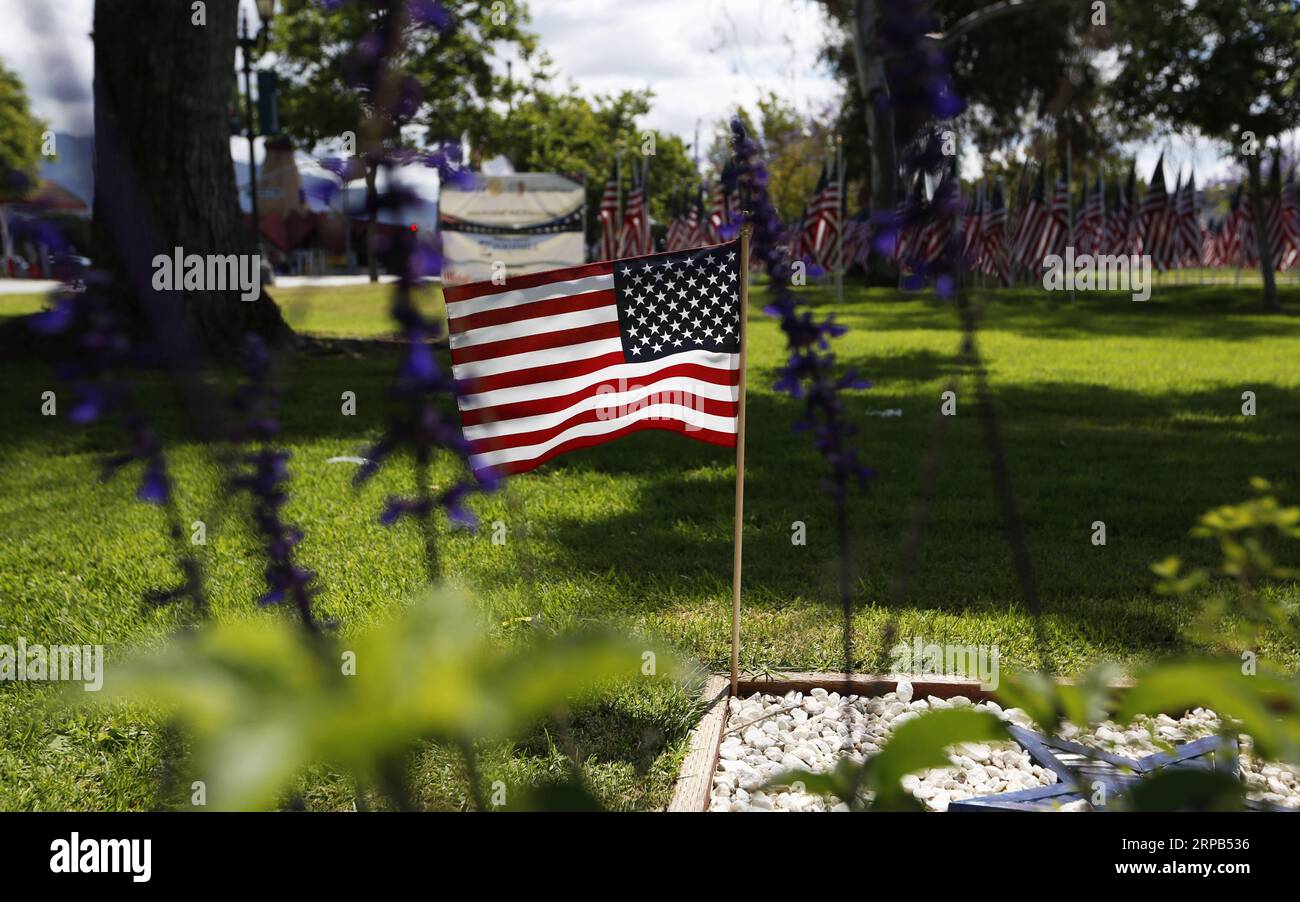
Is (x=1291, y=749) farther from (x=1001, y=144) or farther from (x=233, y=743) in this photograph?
(x=1001, y=144)

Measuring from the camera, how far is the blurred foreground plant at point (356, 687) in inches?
22.2

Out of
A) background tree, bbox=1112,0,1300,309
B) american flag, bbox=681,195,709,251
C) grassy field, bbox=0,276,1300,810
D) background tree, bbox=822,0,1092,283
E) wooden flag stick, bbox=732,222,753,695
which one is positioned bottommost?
grassy field, bbox=0,276,1300,810

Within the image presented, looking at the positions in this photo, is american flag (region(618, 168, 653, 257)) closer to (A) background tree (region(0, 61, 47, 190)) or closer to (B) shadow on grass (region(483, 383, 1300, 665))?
(B) shadow on grass (region(483, 383, 1300, 665))

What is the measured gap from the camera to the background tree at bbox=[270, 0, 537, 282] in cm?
102

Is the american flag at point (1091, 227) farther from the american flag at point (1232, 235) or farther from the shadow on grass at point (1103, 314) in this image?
the american flag at point (1232, 235)

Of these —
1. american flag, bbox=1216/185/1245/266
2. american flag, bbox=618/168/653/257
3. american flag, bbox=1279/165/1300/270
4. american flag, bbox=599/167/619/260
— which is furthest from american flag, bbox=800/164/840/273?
american flag, bbox=1216/185/1245/266

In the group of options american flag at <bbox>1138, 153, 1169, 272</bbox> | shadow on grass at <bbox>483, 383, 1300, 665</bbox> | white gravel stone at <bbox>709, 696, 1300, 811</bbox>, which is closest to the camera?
white gravel stone at <bbox>709, 696, 1300, 811</bbox>

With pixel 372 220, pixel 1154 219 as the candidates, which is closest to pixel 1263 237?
pixel 1154 219

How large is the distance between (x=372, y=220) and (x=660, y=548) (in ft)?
16.0

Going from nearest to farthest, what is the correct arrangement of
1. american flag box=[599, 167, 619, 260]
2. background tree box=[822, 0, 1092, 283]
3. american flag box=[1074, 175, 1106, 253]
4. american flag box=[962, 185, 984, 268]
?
american flag box=[962, 185, 984, 268], american flag box=[1074, 175, 1106, 253], american flag box=[599, 167, 619, 260], background tree box=[822, 0, 1092, 283]

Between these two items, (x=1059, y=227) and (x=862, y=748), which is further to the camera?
(x=1059, y=227)

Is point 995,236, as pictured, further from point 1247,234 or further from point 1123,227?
point 1247,234

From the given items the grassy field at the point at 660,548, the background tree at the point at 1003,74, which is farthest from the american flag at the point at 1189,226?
the grassy field at the point at 660,548

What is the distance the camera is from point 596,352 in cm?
373
